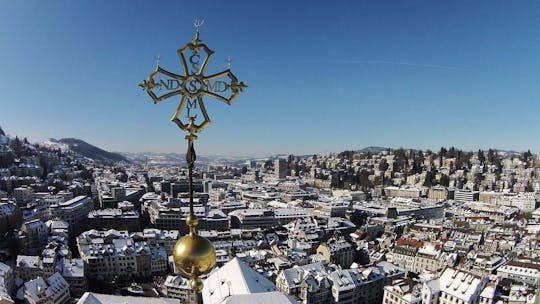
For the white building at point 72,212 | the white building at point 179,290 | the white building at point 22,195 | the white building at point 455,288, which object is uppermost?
the white building at point 22,195

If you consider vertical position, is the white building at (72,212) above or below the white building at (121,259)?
above

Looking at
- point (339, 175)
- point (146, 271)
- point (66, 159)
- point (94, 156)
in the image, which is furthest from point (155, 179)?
point (94, 156)

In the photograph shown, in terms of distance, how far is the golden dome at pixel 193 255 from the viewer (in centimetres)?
250

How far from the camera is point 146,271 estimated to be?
29.5 metres

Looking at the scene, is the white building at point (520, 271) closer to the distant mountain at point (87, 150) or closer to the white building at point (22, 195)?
the white building at point (22, 195)

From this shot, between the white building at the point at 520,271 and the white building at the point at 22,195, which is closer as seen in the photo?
the white building at the point at 520,271

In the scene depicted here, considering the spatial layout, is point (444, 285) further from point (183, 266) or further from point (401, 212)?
point (401, 212)

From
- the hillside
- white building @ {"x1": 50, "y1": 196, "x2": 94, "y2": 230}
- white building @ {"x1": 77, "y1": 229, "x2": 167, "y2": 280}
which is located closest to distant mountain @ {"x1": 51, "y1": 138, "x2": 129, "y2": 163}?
the hillside

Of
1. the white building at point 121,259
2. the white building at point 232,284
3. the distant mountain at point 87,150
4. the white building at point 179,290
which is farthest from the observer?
the distant mountain at point 87,150

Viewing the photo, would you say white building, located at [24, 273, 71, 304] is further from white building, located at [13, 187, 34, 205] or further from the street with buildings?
white building, located at [13, 187, 34, 205]

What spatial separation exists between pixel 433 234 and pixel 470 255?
23.9 feet

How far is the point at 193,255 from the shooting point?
2.49 metres

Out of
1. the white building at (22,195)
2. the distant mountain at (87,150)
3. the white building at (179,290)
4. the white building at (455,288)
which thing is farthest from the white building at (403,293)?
the distant mountain at (87,150)

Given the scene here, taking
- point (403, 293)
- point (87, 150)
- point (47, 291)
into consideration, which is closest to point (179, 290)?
point (47, 291)
